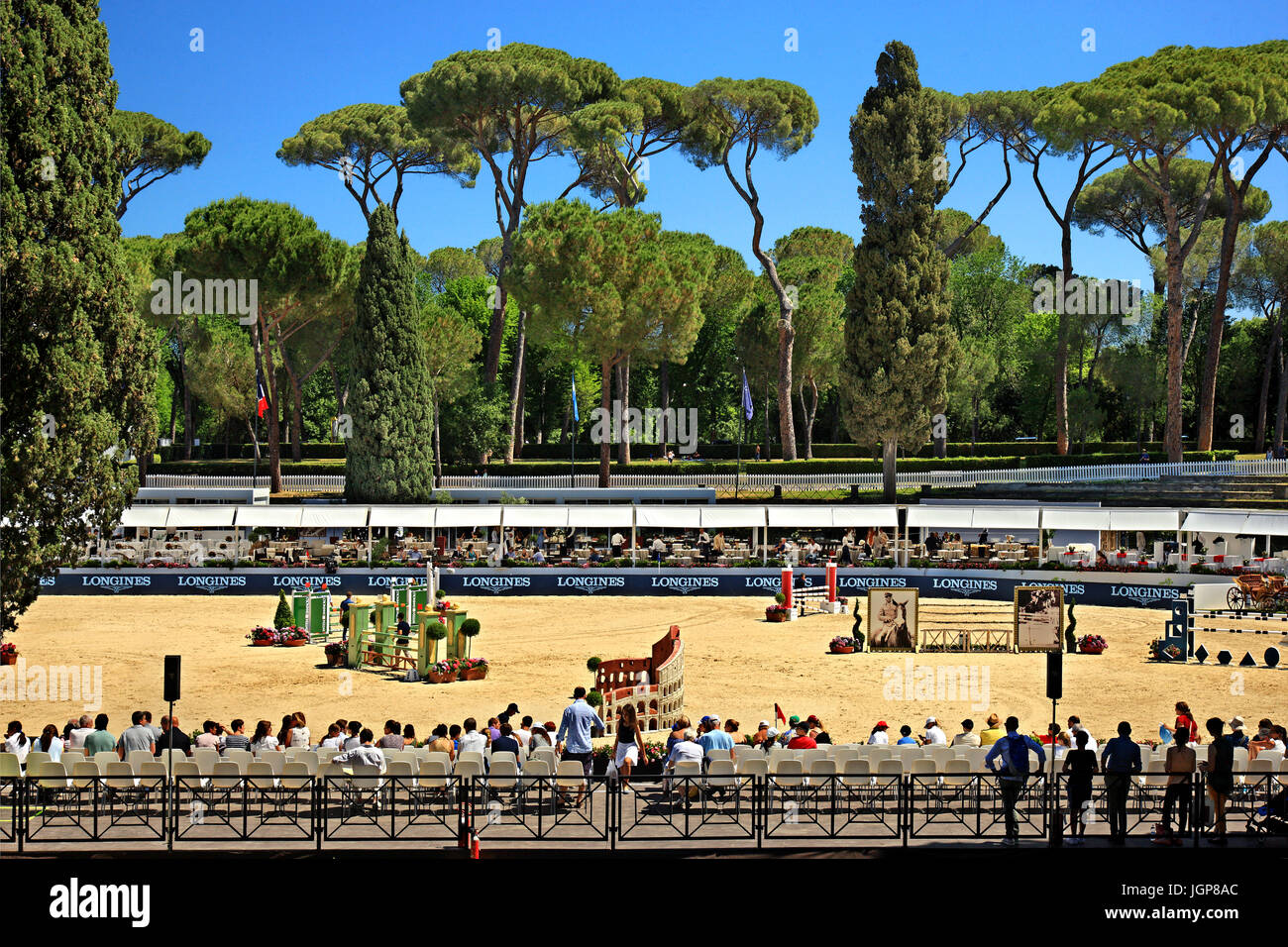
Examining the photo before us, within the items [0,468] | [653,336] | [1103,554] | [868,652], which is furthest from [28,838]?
[653,336]

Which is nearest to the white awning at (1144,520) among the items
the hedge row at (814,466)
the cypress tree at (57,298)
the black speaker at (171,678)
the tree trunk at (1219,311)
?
the hedge row at (814,466)

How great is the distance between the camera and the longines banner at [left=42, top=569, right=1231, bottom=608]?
3769 cm

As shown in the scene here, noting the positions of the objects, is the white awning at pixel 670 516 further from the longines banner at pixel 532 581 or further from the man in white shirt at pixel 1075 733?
the man in white shirt at pixel 1075 733

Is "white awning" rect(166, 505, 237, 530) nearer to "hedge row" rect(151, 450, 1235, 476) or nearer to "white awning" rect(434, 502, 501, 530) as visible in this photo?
"white awning" rect(434, 502, 501, 530)

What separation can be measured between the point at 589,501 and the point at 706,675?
25.7 metres

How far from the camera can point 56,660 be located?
26.2 m

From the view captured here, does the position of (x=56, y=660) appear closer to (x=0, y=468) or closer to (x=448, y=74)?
(x=0, y=468)

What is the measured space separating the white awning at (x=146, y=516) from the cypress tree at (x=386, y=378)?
7.64m

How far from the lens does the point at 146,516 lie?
1598 inches

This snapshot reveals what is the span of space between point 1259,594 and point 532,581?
825 inches

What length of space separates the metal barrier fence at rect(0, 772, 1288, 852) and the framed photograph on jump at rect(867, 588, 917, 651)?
1383 centimetres

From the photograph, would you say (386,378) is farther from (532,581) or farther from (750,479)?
(750,479)

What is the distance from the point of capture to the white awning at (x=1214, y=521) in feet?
122
